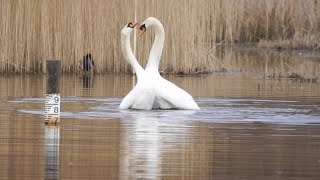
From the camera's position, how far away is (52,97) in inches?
487

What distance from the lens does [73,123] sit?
41.3 feet

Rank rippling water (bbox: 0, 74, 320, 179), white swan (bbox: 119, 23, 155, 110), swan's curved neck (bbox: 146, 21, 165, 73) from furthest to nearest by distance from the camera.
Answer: swan's curved neck (bbox: 146, 21, 165, 73)
white swan (bbox: 119, 23, 155, 110)
rippling water (bbox: 0, 74, 320, 179)

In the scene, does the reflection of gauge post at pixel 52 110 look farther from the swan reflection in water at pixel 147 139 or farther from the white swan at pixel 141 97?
the white swan at pixel 141 97

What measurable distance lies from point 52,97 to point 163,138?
1880 mm

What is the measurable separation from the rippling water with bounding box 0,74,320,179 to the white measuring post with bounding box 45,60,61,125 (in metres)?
0.18

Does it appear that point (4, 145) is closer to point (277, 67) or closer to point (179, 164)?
point (179, 164)

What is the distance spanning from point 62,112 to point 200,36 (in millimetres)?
10147

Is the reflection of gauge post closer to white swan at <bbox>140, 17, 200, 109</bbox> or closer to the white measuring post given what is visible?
the white measuring post

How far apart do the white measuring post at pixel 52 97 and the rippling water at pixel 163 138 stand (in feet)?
0.60

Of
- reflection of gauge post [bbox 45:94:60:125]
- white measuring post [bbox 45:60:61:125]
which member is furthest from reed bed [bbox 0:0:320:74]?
reflection of gauge post [bbox 45:94:60:125]

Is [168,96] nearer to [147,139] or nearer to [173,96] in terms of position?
[173,96]

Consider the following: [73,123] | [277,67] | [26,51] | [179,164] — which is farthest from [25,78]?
[179,164]

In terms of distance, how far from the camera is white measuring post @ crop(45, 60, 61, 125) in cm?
1225

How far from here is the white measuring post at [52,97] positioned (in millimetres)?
12250
